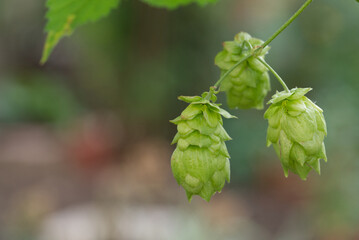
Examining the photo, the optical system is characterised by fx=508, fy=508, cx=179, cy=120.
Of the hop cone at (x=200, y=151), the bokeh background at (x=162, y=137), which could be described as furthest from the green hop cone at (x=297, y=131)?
the bokeh background at (x=162, y=137)

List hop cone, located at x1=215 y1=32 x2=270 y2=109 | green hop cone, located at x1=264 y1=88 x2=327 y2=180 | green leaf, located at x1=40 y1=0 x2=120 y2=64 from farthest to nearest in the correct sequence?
green leaf, located at x1=40 y1=0 x2=120 y2=64, hop cone, located at x1=215 y1=32 x2=270 y2=109, green hop cone, located at x1=264 y1=88 x2=327 y2=180

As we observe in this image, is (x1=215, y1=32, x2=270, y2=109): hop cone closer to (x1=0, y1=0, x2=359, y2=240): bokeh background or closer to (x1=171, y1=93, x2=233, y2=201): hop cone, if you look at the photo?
(x1=171, y1=93, x2=233, y2=201): hop cone

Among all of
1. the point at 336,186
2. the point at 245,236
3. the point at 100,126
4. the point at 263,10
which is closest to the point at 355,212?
the point at 336,186

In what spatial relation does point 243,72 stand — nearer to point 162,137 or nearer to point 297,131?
point 297,131

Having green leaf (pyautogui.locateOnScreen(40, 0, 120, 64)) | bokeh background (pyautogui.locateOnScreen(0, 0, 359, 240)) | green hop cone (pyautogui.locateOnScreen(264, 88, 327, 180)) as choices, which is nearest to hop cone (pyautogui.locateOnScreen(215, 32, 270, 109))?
green hop cone (pyautogui.locateOnScreen(264, 88, 327, 180))

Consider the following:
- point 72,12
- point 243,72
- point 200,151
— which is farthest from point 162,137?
point 200,151

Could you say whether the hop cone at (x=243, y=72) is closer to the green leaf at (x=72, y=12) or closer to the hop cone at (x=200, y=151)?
the hop cone at (x=200, y=151)

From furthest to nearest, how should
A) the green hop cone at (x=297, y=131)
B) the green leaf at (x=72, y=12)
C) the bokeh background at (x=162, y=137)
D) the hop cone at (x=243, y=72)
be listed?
A: the bokeh background at (x=162, y=137), the green leaf at (x=72, y=12), the hop cone at (x=243, y=72), the green hop cone at (x=297, y=131)
